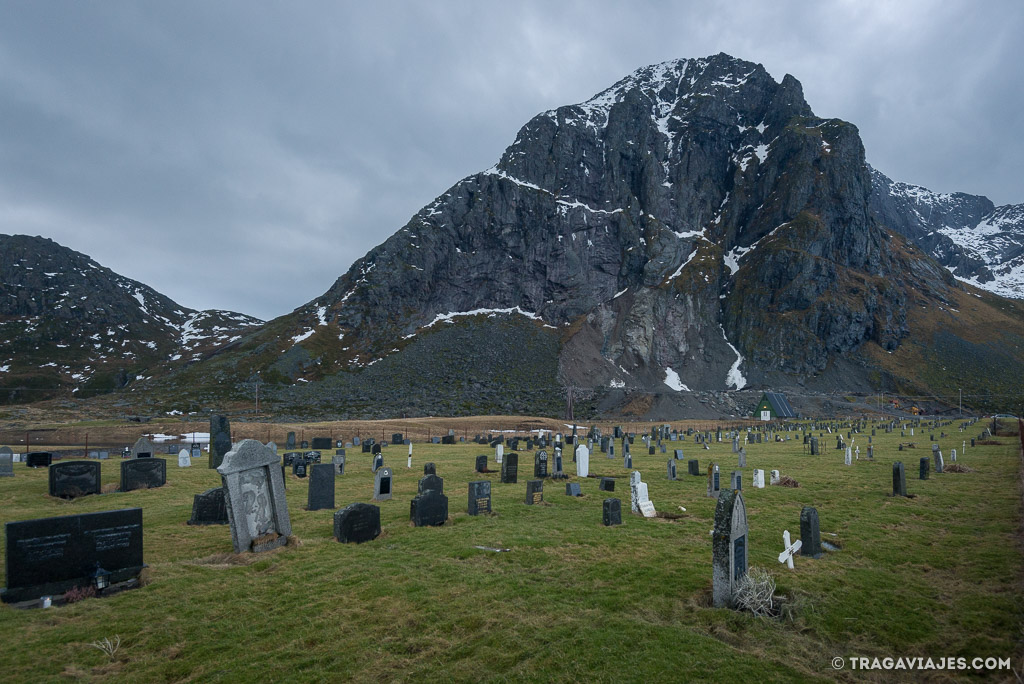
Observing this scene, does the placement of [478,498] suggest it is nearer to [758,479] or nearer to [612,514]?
[612,514]

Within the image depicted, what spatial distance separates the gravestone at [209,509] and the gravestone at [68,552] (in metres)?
4.48

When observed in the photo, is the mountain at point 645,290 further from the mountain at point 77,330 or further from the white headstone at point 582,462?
the white headstone at point 582,462

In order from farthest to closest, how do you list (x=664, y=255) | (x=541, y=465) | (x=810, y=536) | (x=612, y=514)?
1. (x=664, y=255)
2. (x=541, y=465)
3. (x=612, y=514)
4. (x=810, y=536)

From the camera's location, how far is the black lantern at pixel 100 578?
8617mm

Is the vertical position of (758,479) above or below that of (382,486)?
below

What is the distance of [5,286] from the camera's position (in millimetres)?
167125

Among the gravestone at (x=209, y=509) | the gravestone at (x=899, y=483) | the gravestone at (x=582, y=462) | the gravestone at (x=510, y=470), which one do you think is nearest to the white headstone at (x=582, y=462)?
the gravestone at (x=582, y=462)

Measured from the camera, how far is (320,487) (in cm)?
1566

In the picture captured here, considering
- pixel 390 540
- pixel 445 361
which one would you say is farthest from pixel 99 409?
pixel 390 540

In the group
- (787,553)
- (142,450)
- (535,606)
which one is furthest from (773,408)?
(535,606)

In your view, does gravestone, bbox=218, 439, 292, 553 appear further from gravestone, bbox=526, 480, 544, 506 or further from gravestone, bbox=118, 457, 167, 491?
gravestone, bbox=118, 457, 167, 491

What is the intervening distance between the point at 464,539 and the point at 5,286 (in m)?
229

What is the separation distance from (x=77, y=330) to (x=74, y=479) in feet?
606

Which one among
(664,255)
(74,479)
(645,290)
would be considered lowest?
(74,479)
